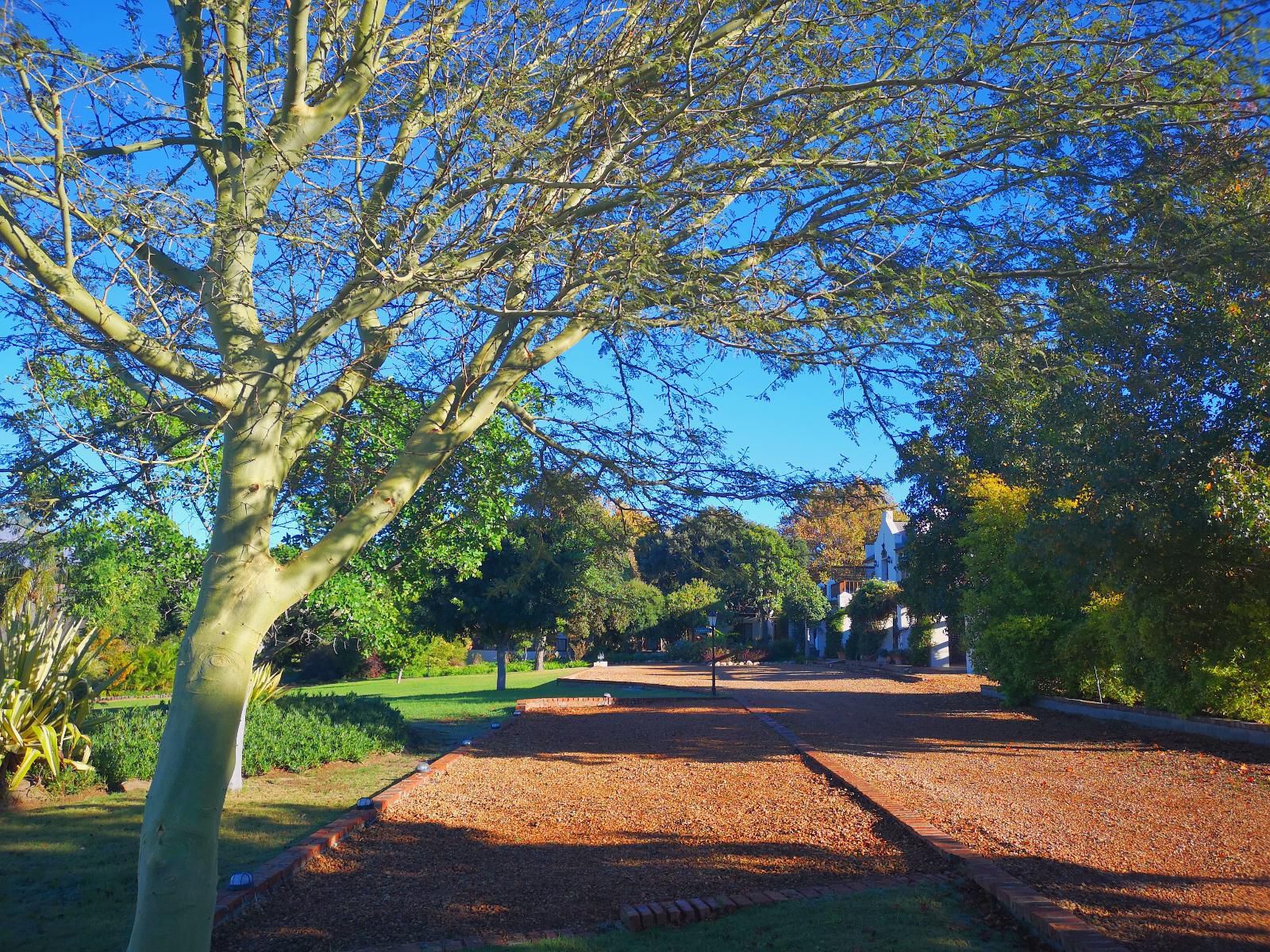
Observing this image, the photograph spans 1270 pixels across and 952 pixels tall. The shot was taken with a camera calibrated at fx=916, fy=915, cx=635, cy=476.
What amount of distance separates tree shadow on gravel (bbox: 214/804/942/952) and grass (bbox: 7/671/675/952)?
0.77m

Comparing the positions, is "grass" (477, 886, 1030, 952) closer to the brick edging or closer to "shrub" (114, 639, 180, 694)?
the brick edging

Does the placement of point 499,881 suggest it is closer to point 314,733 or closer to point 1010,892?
point 1010,892

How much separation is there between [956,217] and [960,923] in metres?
4.36

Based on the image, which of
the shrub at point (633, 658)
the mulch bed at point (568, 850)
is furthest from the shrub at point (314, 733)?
the shrub at point (633, 658)

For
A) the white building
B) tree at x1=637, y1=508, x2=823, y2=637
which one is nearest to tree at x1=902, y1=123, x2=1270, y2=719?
tree at x1=637, y1=508, x2=823, y2=637

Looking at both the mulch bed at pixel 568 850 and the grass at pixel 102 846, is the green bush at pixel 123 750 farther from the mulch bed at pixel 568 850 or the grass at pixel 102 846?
the mulch bed at pixel 568 850

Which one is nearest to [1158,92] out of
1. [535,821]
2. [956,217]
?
[956,217]

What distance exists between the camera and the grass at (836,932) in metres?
4.82

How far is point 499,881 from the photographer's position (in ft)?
21.5

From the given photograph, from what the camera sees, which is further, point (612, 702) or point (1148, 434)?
point (612, 702)

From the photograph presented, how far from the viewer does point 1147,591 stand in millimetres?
11820

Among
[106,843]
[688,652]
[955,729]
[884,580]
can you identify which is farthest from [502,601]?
[688,652]

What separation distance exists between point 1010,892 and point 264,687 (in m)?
10.7

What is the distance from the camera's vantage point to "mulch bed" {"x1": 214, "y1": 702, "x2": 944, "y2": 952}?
5.73 meters
